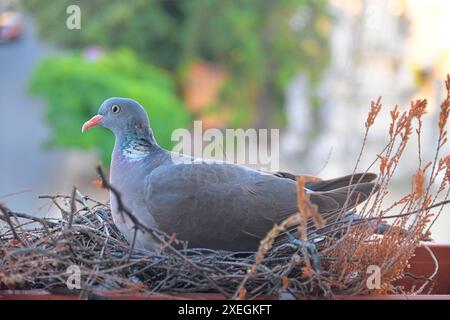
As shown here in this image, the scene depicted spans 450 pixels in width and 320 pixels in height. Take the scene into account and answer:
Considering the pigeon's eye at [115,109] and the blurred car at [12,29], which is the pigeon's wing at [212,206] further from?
the blurred car at [12,29]

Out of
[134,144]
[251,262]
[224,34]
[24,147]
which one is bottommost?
[24,147]

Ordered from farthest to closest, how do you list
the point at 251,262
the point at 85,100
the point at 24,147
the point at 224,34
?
1. the point at 224,34
2. the point at 24,147
3. the point at 85,100
4. the point at 251,262

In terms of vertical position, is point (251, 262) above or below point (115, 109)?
below

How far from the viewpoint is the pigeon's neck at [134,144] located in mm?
1267

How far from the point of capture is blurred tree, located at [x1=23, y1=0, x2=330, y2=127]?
6656 millimetres

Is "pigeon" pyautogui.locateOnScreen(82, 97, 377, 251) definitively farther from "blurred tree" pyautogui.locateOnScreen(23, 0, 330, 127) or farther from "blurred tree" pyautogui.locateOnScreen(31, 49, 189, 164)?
"blurred tree" pyautogui.locateOnScreen(23, 0, 330, 127)

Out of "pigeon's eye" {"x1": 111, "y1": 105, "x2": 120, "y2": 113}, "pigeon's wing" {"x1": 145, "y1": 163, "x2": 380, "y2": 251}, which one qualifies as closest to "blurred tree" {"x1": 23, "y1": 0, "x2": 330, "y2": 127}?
"pigeon's eye" {"x1": 111, "y1": 105, "x2": 120, "y2": 113}

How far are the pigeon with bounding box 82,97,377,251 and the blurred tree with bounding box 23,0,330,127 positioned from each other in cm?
536

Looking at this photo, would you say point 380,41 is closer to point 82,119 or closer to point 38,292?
point 82,119

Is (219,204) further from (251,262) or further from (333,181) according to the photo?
(333,181)

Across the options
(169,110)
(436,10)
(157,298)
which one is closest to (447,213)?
(436,10)

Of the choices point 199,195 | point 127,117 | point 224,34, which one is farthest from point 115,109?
point 224,34

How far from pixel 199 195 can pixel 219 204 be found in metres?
0.04

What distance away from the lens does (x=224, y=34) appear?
23.9ft
